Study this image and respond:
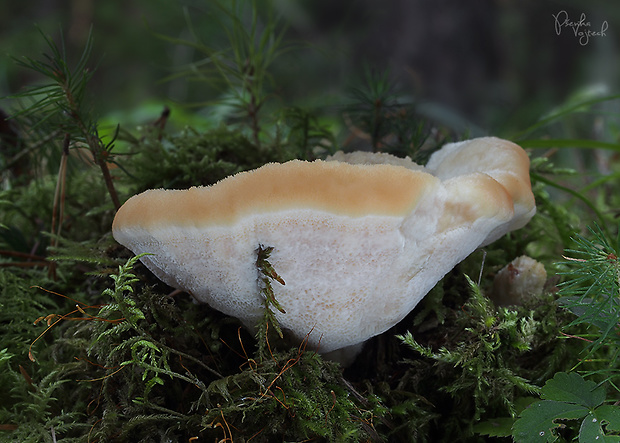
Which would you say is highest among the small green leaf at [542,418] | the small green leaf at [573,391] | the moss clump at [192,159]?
the moss clump at [192,159]

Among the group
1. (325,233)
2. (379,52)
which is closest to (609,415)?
(325,233)

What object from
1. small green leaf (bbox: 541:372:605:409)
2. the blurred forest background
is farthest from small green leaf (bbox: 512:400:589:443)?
the blurred forest background

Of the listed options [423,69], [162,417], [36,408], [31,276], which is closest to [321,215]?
[162,417]

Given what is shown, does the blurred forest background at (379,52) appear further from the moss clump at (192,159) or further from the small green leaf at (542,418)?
the small green leaf at (542,418)

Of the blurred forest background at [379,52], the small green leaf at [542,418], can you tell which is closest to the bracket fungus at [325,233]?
the small green leaf at [542,418]

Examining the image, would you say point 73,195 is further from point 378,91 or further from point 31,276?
point 378,91

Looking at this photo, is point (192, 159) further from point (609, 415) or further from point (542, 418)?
point (609, 415)
